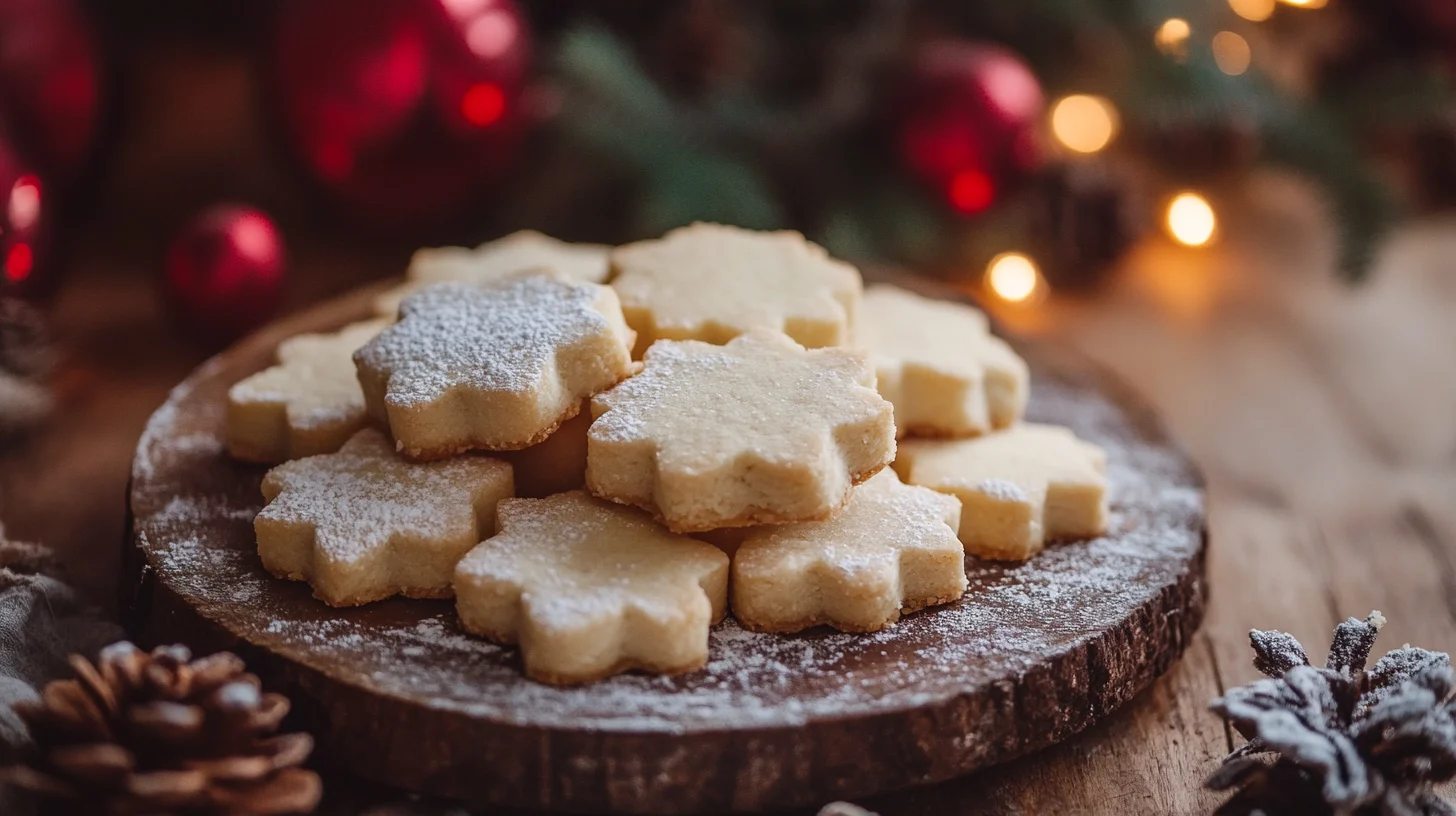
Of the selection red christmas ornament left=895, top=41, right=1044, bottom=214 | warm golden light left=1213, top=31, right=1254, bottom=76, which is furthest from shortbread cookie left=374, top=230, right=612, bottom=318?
warm golden light left=1213, top=31, right=1254, bottom=76

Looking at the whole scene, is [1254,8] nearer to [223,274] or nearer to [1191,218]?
[1191,218]

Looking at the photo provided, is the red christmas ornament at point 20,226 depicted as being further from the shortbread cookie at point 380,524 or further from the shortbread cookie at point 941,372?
the shortbread cookie at point 941,372

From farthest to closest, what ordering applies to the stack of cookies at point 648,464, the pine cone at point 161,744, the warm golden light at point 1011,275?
the warm golden light at point 1011,275 < the stack of cookies at point 648,464 < the pine cone at point 161,744

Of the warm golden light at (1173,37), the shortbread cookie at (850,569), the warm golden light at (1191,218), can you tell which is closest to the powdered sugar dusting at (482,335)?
the shortbread cookie at (850,569)

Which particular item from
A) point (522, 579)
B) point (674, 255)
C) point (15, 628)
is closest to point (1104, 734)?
point (522, 579)

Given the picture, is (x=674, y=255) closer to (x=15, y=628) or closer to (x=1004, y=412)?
(x=1004, y=412)

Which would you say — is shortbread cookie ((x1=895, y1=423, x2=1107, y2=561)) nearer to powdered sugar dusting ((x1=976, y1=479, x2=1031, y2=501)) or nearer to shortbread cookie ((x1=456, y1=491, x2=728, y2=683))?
powdered sugar dusting ((x1=976, y1=479, x2=1031, y2=501))
